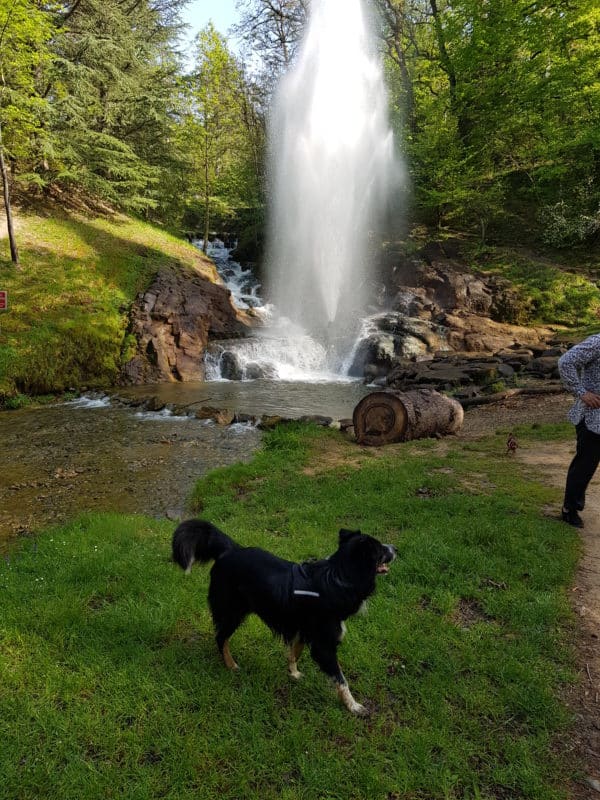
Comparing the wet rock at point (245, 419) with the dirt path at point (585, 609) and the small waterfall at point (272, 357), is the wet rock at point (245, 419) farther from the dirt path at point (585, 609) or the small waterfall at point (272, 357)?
the small waterfall at point (272, 357)

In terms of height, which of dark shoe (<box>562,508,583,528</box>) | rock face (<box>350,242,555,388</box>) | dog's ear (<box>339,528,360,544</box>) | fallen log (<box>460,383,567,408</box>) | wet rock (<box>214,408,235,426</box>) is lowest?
wet rock (<box>214,408,235,426</box>)

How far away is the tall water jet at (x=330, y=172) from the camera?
22.4 metres

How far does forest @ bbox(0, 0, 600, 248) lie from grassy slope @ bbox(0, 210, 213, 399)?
293 cm

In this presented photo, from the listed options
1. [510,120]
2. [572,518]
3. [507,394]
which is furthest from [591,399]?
[510,120]

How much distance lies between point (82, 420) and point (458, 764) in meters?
12.3

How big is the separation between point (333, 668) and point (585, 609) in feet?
8.40

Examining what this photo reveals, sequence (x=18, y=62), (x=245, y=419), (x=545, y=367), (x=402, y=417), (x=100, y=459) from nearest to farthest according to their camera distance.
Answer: (x=100, y=459) < (x=402, y=417) < (x=245, y=419) < (x=545, y=367) < (x=18, y=62)

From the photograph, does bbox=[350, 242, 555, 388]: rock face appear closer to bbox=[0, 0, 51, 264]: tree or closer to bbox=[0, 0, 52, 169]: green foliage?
bbox=[0, 0, 51, 264]: tree

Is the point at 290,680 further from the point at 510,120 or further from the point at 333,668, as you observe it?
the point at 510,120

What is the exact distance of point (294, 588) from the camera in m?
3.03

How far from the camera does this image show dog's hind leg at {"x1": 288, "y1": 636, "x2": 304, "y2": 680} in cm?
329

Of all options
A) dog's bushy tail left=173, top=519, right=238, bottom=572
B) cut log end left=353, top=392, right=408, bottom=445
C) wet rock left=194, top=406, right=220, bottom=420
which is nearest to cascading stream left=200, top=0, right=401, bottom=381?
wet rock left=194, top=406, right=220, bottom=420

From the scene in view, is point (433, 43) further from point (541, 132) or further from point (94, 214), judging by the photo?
point (94, 214)

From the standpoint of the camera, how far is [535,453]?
8227 millimetres
